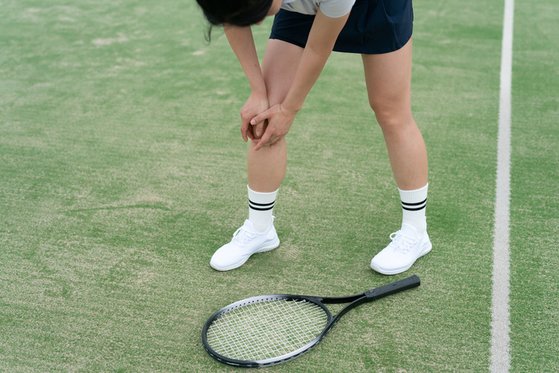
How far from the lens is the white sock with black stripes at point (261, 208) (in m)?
2.37

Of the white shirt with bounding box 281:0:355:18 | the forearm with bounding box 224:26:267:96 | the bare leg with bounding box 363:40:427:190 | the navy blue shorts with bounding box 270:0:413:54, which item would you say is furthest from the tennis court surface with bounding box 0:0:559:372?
the white shirt with bounding box 281:0:355:18

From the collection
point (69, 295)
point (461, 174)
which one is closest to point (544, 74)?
point (461, 174)

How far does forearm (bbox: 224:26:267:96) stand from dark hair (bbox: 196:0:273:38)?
0.40 metres

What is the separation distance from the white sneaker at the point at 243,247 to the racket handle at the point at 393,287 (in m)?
0.48

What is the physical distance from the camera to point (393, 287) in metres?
2.23

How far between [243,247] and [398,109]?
0.75 m

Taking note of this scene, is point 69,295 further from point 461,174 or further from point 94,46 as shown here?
point 94,46

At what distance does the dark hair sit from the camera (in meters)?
1.61

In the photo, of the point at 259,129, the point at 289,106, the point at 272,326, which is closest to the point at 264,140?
the point at 259,129

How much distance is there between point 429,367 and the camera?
6.33ft

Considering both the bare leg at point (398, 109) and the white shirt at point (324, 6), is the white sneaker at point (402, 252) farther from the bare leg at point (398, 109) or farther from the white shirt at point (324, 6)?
the white shirt at point (324, 6)

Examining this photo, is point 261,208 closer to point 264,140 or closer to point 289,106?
point 264,140

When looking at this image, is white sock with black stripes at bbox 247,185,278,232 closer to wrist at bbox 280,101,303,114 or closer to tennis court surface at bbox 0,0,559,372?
tennis court surface at bbox 0,0,559,372

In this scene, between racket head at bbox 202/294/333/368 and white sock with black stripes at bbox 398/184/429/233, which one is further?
white sock with black stripes at bbox 398/184/429/233
